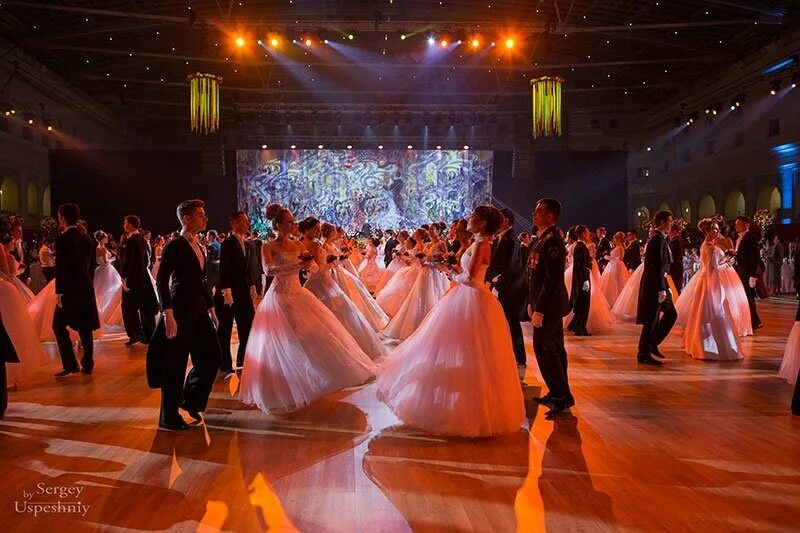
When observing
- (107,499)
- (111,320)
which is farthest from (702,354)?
(111,320)

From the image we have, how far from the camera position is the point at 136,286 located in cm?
850

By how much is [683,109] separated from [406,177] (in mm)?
9947

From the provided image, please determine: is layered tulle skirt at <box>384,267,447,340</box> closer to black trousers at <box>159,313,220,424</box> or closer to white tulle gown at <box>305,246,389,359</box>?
white tulle gown at <box>305,246,389,359</box>

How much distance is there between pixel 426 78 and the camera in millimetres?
23219

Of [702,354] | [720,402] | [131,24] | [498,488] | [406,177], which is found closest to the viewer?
[498,488]

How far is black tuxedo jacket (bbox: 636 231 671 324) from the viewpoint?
694 centimetres

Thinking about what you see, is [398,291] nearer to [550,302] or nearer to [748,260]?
[748,260]

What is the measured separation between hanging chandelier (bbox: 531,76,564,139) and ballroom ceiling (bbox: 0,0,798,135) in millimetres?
769

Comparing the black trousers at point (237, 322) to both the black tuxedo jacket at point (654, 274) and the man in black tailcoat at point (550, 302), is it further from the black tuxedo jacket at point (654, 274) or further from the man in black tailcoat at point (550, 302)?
the black tuxedo jacket at point (654, 274)

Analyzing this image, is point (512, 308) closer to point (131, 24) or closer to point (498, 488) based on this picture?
point (498, 488)

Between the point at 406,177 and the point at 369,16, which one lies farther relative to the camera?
the point at 406,177

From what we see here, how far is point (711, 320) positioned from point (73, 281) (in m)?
6.73

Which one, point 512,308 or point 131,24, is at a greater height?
point 131,24

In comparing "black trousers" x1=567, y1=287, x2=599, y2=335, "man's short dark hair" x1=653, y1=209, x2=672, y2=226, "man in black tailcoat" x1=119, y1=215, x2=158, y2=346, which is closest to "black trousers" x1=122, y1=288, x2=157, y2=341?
"man in black tailcoat" x1=119, y1=215, x2=158, y2=346
